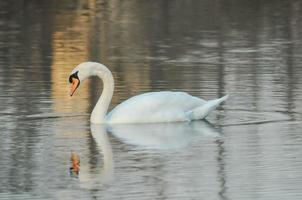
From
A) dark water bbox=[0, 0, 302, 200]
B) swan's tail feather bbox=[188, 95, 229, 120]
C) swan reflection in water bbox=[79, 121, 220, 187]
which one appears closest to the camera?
dark water bbox=[0, 0, 302, 200]

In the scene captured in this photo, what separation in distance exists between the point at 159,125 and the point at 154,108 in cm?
20

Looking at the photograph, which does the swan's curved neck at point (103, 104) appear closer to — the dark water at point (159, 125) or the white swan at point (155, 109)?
the white swan at point (155, 109)

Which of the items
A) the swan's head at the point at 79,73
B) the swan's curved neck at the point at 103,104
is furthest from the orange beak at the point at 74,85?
the swan's curved neck at the point at 103,104

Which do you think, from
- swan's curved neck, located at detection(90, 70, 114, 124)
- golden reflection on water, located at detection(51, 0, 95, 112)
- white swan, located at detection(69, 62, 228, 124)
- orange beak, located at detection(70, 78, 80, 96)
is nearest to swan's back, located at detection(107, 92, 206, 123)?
white swan, located at detection(69, 62, 228, 124)

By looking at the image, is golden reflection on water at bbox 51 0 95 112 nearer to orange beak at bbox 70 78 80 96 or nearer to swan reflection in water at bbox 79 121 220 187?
orange beak at bbox 70 78 80 96

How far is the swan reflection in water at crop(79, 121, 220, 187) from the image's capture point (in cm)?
1316

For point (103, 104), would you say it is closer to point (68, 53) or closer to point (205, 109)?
point (205, 109)

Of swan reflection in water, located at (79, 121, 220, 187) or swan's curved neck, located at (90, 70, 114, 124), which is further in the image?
swan's curved neck, located at (90, 70, 114, 124)

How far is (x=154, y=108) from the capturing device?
14789mm

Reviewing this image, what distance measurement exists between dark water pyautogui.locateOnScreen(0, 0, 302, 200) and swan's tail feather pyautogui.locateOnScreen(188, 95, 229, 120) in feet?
0.43

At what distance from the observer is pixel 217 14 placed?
109 feet

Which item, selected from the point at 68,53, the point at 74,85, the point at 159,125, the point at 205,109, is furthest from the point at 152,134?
the point at 68,53

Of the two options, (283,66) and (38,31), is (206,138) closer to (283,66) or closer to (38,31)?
(283,66)

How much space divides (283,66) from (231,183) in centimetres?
979
